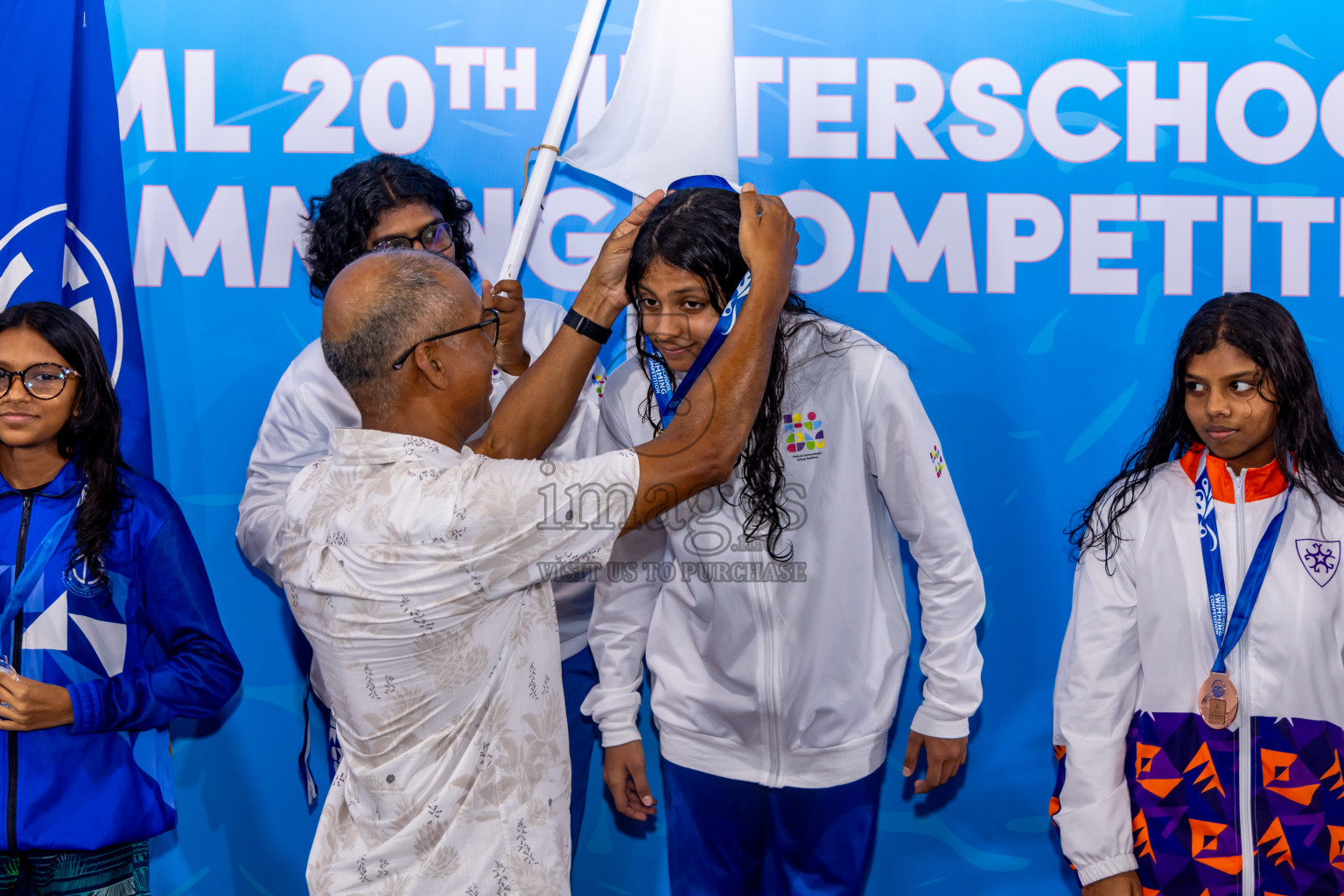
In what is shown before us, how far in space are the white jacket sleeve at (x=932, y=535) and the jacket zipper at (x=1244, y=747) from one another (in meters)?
0.42

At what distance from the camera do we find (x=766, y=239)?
5.01ft

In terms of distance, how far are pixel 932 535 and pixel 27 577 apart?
1.55 m

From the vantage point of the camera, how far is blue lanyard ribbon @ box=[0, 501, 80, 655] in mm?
1734

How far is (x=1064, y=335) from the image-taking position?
8.44ft

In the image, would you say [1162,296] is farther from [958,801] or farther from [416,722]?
[416,722]

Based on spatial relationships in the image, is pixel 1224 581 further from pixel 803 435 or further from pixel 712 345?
pixel 712 345

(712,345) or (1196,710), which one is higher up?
(712,345)

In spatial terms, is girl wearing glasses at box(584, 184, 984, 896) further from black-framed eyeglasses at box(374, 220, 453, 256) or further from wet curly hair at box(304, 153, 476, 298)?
wet curly hair at box(304, 153, 476, 298)

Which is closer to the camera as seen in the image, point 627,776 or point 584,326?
point 584,326

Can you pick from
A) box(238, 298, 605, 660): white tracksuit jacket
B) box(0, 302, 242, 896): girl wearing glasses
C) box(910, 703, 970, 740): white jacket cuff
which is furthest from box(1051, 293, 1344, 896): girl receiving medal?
box(0, 302, 242, 896): girl wearing glasses

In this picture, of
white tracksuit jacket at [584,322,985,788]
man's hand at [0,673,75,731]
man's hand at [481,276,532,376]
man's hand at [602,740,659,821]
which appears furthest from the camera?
man's hand at [481,276,532,376]

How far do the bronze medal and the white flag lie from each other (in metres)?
1.34

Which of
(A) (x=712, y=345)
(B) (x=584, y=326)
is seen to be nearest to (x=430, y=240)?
(B) (x=584, y=326)

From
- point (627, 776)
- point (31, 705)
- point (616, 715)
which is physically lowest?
point (627, 776)
